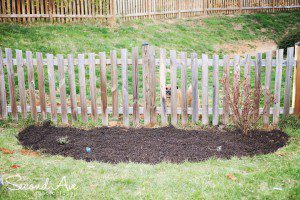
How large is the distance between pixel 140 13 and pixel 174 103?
10790 millimetres

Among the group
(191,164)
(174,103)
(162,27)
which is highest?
(162,27)

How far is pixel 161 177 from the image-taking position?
478 cm

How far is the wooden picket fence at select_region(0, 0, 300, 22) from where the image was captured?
47.1 feet

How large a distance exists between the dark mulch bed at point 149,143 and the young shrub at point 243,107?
0.20m

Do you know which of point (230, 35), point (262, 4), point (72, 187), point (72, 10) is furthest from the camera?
point (262, 4)

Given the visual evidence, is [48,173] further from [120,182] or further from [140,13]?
[140,13]

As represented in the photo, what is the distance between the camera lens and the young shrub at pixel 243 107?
255 inches

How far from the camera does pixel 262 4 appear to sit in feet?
73.7

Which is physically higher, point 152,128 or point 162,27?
point 162,27

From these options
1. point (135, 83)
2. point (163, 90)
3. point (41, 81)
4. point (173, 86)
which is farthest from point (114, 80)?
point (41, 81)

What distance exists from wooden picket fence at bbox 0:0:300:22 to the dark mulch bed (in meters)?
8.91

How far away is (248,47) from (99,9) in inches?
267

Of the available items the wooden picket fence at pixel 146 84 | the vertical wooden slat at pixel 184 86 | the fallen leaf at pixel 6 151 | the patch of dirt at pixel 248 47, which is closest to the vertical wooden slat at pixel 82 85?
the wooden picket fence at pixel 146 84

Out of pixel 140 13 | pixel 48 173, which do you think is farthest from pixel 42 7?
pixel 48 173
